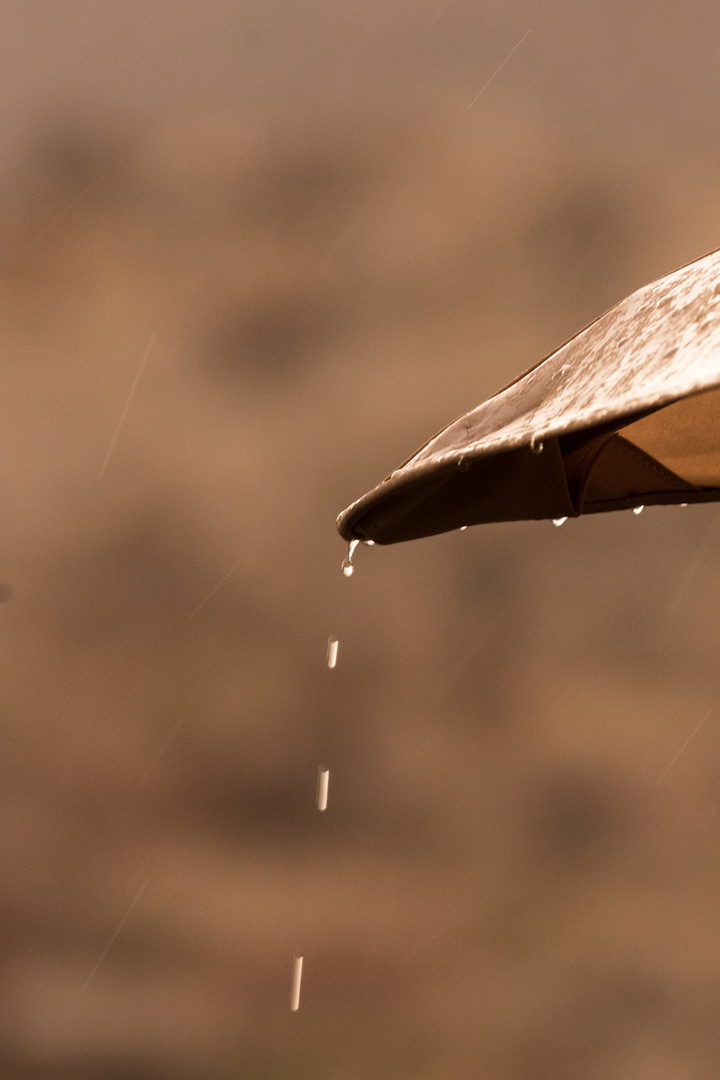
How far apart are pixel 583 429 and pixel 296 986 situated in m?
3.03

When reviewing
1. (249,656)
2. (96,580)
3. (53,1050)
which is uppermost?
(96,580)

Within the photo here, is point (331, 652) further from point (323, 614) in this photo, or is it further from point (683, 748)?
point (683, 748)

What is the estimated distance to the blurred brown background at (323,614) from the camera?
3084 millimetres

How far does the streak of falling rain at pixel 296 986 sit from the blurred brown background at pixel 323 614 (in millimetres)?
31

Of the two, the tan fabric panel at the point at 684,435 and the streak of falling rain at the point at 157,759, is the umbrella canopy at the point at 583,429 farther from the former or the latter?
the streak of falling rain at the point at 157,759

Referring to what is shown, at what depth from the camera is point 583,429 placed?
68 cm

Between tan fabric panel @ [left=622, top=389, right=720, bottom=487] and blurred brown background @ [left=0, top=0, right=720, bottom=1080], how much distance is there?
206 cm

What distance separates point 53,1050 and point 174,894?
0.70m

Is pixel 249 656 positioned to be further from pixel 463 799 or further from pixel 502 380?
pixel 502 380

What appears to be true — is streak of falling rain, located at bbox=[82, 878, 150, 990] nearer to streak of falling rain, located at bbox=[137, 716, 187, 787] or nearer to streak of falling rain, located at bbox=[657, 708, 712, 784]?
streak of falling rain, located at bbox=[137, 716, 187, 787]

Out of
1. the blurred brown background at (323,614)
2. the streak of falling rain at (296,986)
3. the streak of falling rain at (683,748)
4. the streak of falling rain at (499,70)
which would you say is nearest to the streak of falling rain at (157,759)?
the blurred brown background at (323,614)

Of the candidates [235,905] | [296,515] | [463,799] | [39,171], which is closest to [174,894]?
[235,905]

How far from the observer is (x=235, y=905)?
311 centimetres

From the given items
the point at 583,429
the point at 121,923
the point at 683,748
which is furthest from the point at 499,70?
the point at 121,923
